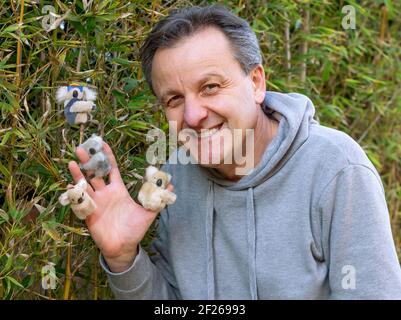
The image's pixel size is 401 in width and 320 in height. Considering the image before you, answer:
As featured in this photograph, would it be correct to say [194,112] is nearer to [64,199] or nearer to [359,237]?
[64,199]

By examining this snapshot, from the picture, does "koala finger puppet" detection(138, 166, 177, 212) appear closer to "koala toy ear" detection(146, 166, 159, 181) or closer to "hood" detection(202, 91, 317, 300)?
"koala toy ear" detection(146, 166, 159, 181)

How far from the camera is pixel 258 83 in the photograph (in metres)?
1.82

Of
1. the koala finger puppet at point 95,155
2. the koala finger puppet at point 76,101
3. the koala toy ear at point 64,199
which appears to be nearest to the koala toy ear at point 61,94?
the koala finger puppet at point 76,101

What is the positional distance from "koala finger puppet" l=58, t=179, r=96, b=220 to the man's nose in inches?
11.4

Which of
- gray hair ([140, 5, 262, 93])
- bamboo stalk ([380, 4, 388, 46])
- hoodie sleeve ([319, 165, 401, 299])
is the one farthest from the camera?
bamboo stalk ([380, 4, 388, 46])

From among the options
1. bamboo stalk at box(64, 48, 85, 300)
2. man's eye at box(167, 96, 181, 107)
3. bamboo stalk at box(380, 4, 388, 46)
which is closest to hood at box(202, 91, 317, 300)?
man's eye at box(167, 96, 181, 107)

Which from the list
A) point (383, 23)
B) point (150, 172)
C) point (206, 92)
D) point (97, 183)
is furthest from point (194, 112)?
point (383, 23)

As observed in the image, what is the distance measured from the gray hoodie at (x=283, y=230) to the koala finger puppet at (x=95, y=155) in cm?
28

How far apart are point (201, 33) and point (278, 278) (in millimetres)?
628

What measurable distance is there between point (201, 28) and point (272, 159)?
37 cm

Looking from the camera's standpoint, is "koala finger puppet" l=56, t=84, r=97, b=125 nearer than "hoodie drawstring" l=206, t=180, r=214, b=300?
Yes

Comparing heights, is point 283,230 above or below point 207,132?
below

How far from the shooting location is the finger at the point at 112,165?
1735mm

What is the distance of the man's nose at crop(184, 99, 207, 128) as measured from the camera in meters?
1.69
